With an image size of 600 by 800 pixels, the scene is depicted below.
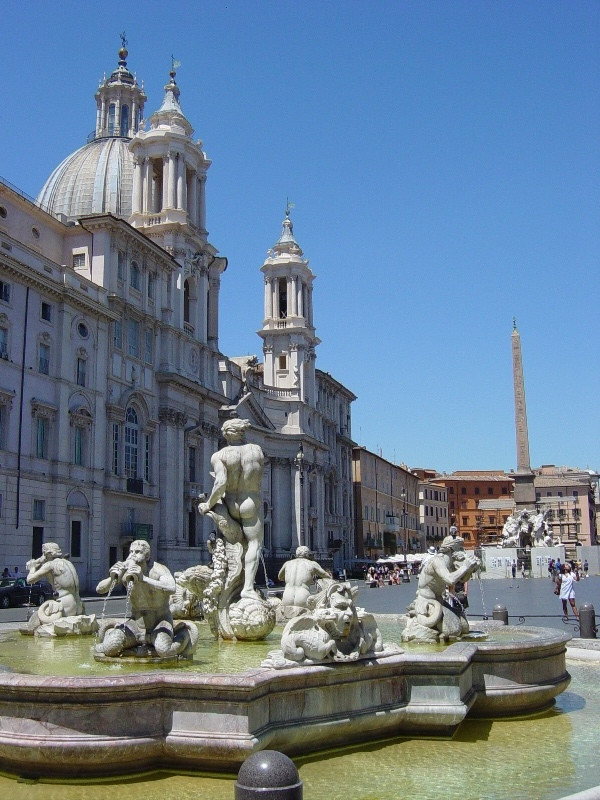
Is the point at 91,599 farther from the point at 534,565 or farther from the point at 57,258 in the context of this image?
the point at 534,565

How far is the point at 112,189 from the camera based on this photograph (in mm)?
55906

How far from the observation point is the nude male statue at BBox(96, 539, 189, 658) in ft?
25.4

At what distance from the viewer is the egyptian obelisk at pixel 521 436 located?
188ft

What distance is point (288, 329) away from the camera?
69438 mm

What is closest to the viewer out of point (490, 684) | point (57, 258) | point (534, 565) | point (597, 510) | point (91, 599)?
point (490, 684)

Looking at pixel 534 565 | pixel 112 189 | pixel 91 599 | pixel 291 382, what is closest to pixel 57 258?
pixel 112 189

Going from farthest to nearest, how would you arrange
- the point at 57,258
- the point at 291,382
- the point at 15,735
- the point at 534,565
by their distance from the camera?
the point at 291,382 → the point at 534,565 → the point at 57,258 → the point at 15,735

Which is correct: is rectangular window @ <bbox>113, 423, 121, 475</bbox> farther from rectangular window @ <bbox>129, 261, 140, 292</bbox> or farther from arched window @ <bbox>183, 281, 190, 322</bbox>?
arched window @ <bbox>183, 281, 190, 322</bbox>

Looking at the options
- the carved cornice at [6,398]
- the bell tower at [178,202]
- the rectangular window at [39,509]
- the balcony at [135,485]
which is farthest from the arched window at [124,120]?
the rectangular window at [39,509]

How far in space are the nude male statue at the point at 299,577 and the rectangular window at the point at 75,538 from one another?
27703 mm

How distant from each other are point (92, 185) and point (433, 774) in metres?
54.6

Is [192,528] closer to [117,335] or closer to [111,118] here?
[117,335]

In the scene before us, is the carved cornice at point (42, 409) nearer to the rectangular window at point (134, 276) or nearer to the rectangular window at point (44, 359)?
the rectangular window at point (44, 359)

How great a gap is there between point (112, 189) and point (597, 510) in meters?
94.7
